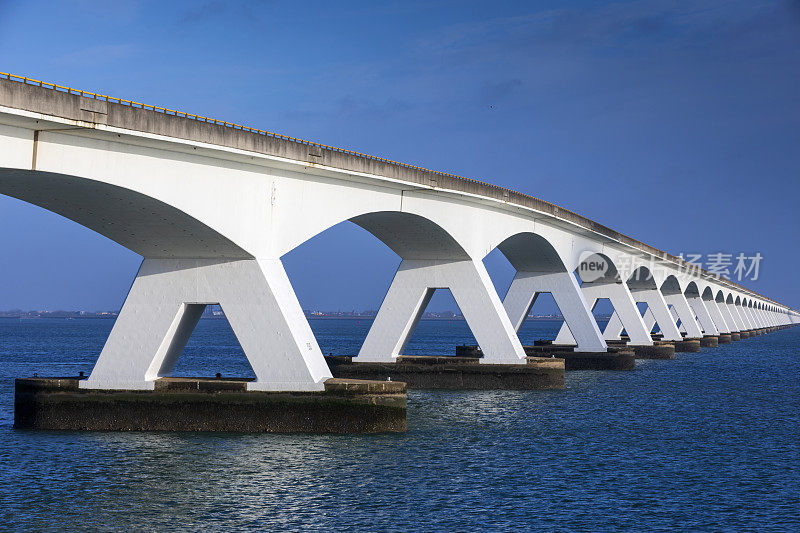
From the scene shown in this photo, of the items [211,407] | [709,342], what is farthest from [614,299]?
[211,407]

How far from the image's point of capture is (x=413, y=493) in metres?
23.6

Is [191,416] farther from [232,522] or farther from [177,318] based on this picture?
[232,522]

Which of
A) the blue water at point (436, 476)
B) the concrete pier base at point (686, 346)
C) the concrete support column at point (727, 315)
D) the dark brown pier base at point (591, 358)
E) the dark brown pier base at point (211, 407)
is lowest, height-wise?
the blue water at point (436, 476)

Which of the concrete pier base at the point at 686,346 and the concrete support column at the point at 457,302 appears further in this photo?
the concrete pier base at the point at 686,346

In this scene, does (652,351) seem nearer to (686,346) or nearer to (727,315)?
(686,346)

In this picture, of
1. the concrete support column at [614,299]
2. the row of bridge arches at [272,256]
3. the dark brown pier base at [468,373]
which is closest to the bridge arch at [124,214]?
the row of bridge arches at [272,256]

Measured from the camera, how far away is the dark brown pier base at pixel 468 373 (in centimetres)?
4847

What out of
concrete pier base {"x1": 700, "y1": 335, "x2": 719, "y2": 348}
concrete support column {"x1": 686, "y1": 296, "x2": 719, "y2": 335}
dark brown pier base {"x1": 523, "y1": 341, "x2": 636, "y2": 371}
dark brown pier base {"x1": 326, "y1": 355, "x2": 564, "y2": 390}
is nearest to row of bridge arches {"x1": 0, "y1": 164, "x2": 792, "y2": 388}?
dark brown pier base {"x1": 326, "y1": 355, "x2": 564, "y2": 390}

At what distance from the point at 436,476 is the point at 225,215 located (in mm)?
11570

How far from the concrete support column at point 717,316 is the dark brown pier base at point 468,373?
346 ft

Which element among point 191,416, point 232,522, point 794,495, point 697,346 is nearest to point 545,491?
point 794,495

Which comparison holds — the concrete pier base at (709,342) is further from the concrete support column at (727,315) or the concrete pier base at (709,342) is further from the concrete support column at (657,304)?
the concrete support column at (727,315)

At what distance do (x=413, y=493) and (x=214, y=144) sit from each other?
525 inches

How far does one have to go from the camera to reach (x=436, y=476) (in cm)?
2558
